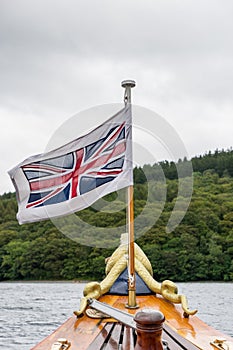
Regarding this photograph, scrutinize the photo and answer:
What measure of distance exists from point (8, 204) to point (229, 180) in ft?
67.6

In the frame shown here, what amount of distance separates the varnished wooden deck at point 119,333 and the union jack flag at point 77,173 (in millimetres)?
1176

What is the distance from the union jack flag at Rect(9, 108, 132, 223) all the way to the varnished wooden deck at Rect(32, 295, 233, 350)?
118 cm

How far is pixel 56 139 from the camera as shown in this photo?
5.52m

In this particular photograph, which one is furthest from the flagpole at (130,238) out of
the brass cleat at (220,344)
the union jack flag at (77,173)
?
the brass cleat at (220,344)

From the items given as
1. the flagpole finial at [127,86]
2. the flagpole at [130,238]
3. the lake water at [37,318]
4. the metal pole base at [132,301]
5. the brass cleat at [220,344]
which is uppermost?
the flagpole finial at [127,86]

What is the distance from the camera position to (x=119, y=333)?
12.9ft

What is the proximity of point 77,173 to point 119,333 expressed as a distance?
1.78m

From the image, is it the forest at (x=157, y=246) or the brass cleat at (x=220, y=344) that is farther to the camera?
the forest at (x=157, y=246)

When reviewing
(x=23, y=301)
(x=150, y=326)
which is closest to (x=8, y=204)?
(x=23, y=301)

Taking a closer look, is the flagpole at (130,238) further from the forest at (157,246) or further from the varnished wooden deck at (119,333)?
the forest at (157,246)

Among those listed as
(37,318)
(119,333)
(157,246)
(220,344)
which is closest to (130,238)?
(119,333)

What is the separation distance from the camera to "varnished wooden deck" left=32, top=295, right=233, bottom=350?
3566 mm

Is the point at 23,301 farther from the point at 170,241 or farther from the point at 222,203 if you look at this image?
the point at 222,203

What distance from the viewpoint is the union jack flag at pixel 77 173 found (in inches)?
196
